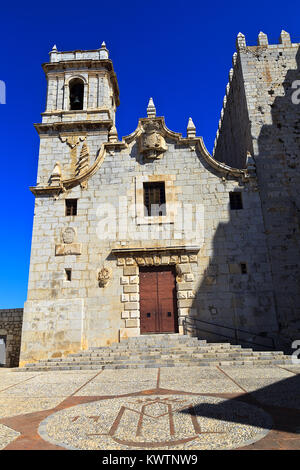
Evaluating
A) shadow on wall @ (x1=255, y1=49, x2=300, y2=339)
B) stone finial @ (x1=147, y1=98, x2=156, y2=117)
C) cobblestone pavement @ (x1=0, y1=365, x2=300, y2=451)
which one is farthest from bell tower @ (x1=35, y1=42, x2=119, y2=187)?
cobblestone pavement @ (x1=0, y1=365, x2=300, y2=451)

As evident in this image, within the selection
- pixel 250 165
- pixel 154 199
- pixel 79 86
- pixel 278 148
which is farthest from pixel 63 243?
pixel 79 86

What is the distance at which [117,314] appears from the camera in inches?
550

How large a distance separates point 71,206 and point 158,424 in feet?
42.6

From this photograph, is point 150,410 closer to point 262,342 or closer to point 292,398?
point 292,398

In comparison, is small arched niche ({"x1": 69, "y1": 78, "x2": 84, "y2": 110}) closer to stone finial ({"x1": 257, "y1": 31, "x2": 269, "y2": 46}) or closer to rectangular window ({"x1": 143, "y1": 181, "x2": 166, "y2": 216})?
rectangular window ({"x1": 143, "y1": 181, "x2": 166, "y2": 216})

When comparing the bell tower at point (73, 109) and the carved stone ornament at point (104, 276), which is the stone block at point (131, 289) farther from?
the bell tower at point (73, 109)

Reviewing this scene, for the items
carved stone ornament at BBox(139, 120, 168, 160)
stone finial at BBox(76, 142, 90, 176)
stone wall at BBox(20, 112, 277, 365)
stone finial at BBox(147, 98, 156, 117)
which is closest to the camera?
stone wall at BBox(20, 112, 277, 365)

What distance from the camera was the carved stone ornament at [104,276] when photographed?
14.3 metres

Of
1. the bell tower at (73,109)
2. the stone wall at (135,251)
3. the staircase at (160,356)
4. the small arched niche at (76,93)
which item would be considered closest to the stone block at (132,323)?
the stone wall at (135,251)

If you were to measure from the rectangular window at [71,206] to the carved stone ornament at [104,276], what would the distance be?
3.40 meters

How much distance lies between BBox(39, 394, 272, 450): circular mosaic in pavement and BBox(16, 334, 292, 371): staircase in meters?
5.40

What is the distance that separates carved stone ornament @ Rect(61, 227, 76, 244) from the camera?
15.0 metres

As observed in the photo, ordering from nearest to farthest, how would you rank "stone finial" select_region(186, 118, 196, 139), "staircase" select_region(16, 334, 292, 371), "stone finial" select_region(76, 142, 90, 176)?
1. "staircase" select_region(16, 334, 292, 371)
2. "stone finial" select_region(186, 118, 196, 139)
3. "stone finial" select_region(76, 142, 90, 176)

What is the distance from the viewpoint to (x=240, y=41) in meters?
17.6
